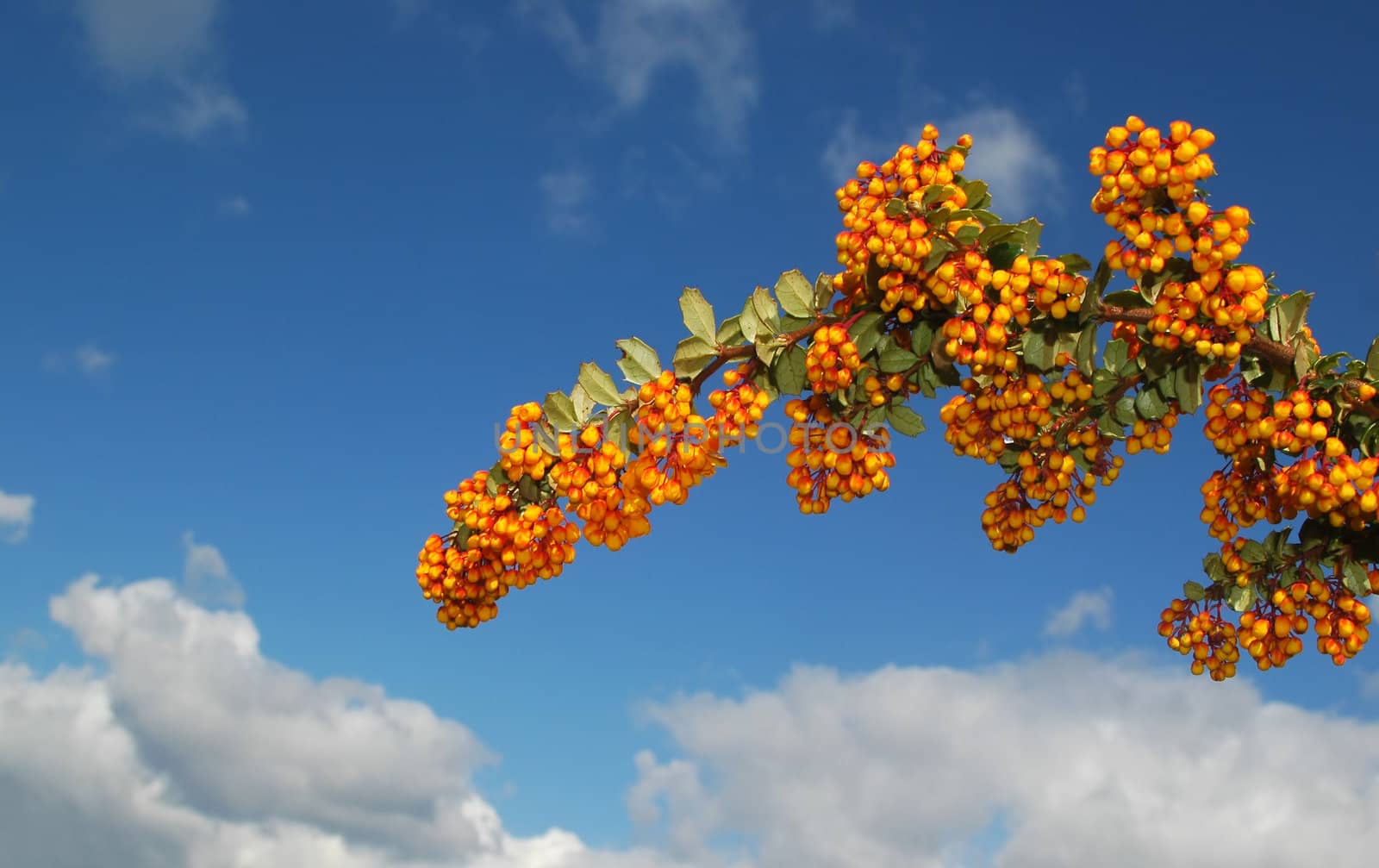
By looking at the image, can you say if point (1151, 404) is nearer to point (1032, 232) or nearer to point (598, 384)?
point (1032, 232)

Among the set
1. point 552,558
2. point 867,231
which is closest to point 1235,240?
point 867,231

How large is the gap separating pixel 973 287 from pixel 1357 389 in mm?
2179

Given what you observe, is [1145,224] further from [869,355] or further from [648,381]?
[648,381]

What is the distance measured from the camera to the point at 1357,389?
20.0ft

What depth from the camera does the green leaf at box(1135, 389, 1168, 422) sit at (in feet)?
21.1

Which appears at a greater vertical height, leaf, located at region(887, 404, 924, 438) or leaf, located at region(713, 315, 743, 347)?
leaf, located at region(713, 315, 743, 347)

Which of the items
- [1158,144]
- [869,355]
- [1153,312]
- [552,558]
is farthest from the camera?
[552,558]

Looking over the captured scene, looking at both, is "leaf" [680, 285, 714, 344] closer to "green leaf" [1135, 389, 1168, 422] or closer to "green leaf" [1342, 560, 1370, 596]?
"green leaf" [1135, 389, 1168, 422]

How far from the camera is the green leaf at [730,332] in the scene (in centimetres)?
677

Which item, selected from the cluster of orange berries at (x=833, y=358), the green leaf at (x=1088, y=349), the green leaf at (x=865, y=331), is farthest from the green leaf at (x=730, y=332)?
the green leaf at (x=1088, y=349)

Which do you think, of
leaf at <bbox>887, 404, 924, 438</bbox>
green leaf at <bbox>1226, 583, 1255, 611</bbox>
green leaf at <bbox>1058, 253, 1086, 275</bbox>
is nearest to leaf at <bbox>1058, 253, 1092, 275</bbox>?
green leaf at <bbox>1058, 253, 1086, 275</bbox>

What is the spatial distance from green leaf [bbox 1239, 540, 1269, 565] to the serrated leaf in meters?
3.42

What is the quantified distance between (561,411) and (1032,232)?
117 inches

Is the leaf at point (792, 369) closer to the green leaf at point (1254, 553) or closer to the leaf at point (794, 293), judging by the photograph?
the leaf at point (794, 293)
